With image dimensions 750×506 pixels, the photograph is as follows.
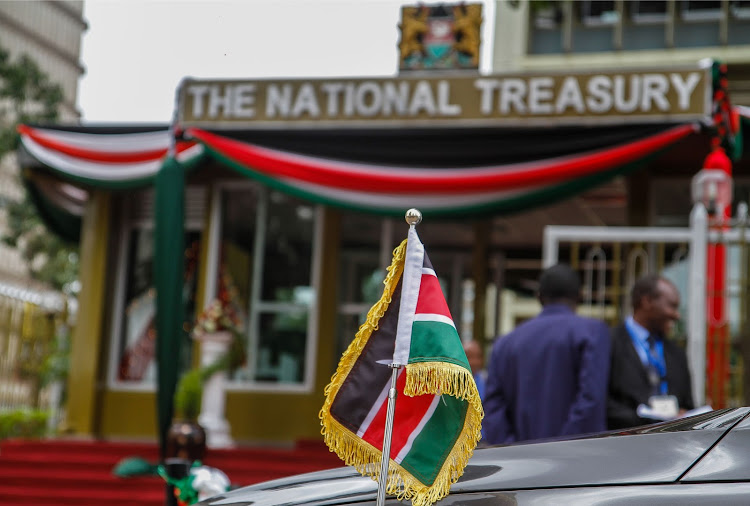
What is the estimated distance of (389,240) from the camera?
10.3 metres

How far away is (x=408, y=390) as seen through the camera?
232 cm

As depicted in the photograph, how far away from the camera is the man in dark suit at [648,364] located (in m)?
4.53

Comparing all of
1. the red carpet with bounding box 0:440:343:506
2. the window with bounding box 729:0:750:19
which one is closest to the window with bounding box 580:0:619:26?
the window with bounding box 729:0:750:19

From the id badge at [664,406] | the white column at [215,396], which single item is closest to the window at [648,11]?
the white column at [215,396]

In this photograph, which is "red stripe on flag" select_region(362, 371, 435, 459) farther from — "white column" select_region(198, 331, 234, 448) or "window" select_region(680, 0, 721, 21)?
"window" select_region(680, 0, 721, 21)

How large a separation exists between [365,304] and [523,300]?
15.0 feet

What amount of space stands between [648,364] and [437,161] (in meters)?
4.13

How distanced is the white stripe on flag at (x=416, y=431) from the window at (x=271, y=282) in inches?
304

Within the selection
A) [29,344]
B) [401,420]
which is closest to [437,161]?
[401,420]

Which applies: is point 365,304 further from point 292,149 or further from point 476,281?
point 292,149

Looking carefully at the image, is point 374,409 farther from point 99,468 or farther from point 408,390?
point 99,468

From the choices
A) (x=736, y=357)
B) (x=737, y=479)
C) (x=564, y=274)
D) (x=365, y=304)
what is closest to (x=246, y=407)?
(x=365, y=304)

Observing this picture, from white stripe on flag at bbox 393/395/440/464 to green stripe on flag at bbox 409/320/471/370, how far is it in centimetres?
12

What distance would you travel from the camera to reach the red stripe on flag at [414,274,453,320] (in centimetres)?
242
